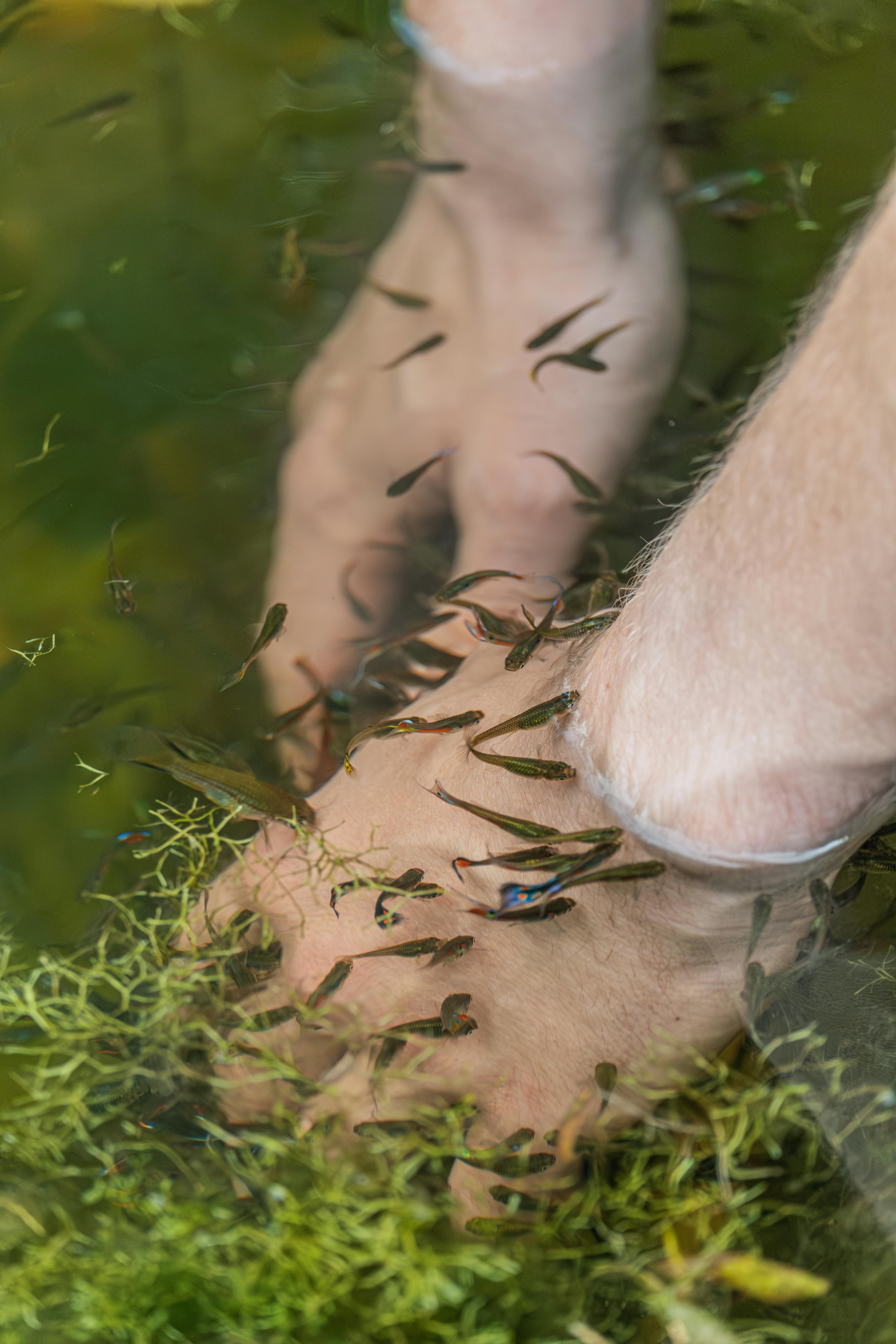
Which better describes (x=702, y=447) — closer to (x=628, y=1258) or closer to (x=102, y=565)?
(x=102, y=565)

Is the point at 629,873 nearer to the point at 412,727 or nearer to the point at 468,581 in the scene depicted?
Result: the point at 412,727

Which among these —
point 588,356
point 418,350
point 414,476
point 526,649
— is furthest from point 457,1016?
point 418,350

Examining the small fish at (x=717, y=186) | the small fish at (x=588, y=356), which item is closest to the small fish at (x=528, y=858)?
the small fish at (x=588, y=356)

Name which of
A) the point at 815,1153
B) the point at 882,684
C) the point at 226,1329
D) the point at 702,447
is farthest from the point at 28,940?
the point at 702,447

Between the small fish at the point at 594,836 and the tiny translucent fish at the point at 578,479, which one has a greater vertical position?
the tiny translucent fish at the point at 578,479

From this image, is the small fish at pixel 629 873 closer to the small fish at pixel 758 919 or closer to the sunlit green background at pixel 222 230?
the small fish at pixel 758 919

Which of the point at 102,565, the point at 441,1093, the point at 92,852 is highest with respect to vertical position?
the point at 102,565

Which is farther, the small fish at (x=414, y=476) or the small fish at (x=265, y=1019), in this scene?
the small fish at (x=414, y=476)
